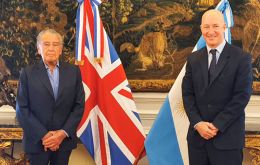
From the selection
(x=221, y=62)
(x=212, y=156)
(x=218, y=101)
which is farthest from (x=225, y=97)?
(x=212, y=156)

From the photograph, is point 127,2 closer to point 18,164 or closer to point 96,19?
point 96,19

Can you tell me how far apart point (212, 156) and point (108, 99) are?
149 cm

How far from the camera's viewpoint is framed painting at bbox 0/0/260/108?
401 cm

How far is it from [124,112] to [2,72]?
1.43 metres

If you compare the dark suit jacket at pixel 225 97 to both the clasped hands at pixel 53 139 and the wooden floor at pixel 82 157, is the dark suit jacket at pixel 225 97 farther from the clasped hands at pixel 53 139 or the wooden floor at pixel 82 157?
the wooden floor at pixel 82 157

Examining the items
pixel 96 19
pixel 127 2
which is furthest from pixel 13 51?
pixel 127 2

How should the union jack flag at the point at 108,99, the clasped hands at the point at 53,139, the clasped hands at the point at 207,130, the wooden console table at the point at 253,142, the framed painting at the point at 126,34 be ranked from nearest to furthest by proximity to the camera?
the clasped hands at the point at 207,130 → the clasped hands at the point at 53,139 → the wooden console table at the point at 253,142 → the union jack flag at the point at 108,99 → the framed painting at the point at 126,34

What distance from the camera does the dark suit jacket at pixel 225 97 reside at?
2.37 metres

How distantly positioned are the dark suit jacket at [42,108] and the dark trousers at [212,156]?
0.86 meters

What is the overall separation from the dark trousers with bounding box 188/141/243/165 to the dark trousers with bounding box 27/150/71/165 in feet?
2.97

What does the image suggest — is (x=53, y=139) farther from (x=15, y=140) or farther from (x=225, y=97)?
(x=15, y=140)

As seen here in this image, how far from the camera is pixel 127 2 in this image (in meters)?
4.05

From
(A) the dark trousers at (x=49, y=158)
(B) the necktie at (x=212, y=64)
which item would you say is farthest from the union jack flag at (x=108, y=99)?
(B) the necktie at (x=212, y=64)

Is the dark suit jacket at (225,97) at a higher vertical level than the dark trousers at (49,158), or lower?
higher
